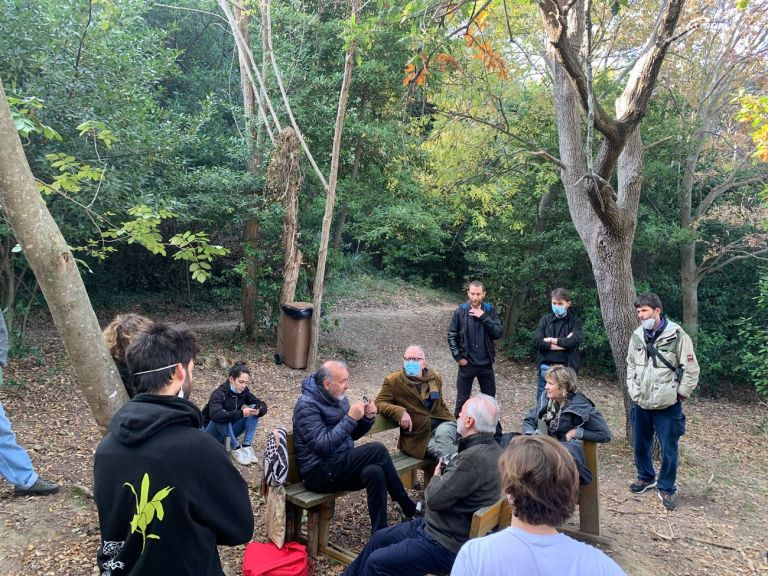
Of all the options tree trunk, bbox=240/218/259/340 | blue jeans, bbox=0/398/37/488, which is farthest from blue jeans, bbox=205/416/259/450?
tree trunk, bbox=240/218/259/340

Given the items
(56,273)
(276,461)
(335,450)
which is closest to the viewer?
(56,273)

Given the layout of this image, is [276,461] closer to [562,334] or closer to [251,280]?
[562,334]

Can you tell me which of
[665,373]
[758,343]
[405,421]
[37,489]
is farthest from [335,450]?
[758,343]

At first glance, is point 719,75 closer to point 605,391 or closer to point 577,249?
point 577,249

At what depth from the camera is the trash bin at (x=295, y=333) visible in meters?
9.12

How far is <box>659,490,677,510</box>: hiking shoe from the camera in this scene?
4.87 m

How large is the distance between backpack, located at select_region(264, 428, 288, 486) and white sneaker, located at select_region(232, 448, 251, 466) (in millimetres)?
1676

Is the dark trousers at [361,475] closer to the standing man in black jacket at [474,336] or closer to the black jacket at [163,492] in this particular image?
the black jacket at [163,492]

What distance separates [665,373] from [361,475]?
8.87ft

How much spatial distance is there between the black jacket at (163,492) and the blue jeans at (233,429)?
3.19 m

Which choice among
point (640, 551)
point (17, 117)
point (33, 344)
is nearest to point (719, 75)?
point (640, 551)

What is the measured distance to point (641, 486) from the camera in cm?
516

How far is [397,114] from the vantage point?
35.1ft

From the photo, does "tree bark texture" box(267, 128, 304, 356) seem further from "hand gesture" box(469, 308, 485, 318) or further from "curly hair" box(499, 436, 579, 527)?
"curly hair" box(499, 436, 579, 527)
